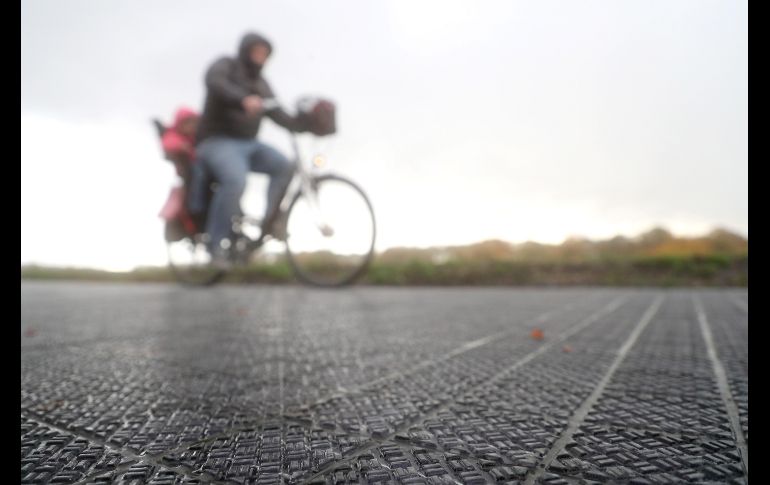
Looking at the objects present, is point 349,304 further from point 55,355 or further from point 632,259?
point 632,259

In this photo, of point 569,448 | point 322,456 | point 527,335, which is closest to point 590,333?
point 527,335

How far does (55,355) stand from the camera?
6.48 ft

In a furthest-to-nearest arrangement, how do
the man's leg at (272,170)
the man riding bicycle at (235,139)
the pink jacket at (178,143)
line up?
the pink jacket at (178,143) → the man's leg at (272,170) → the man riding bicycle at (235,139)

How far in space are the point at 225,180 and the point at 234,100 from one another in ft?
2.26

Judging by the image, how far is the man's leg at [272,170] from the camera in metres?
4.82

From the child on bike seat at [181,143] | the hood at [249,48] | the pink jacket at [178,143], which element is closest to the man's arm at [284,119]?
the hood at [249,48]

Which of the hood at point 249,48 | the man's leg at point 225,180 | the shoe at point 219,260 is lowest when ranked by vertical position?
the shoe at point 219,260

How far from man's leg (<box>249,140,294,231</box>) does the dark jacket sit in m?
0.17

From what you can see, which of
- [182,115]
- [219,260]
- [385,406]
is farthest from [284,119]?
[385,406]

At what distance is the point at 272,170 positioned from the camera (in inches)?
193

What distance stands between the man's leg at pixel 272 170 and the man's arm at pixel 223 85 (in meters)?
0.53

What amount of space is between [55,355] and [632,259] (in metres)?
8.95

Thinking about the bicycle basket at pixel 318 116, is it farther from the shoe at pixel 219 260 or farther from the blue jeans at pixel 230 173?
the shoe at pixel 219 260
